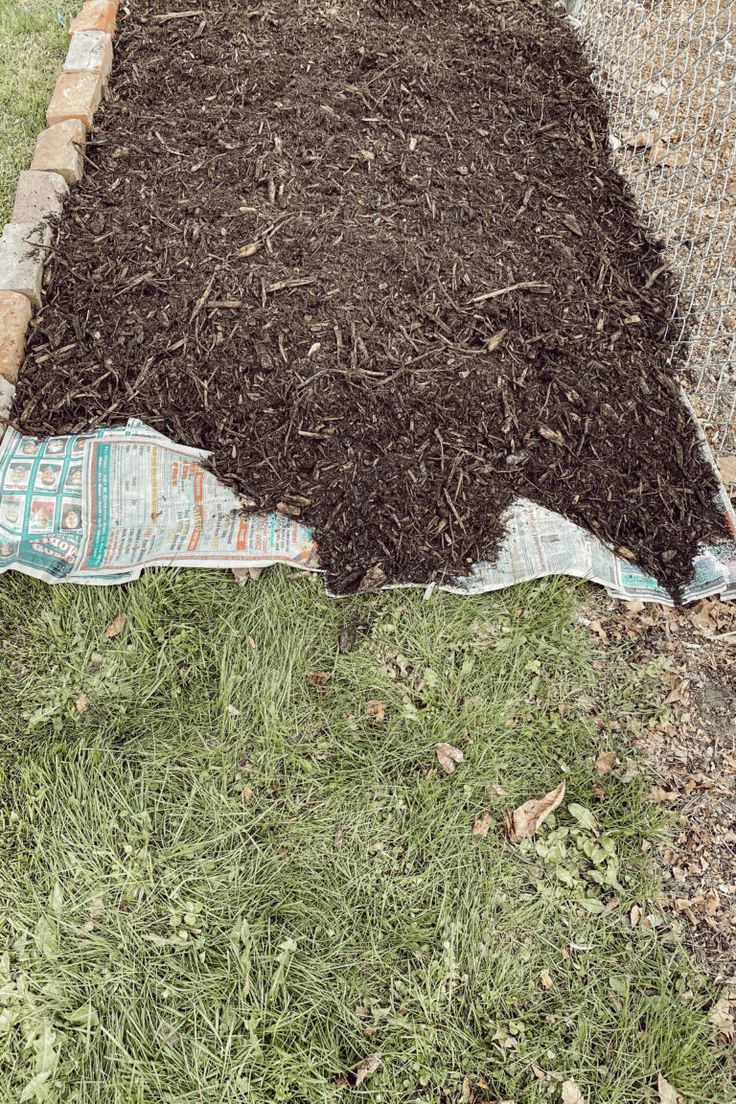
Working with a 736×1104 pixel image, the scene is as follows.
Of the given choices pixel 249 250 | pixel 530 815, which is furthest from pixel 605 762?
pixel 249 250

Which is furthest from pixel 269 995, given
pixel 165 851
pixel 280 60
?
pixel 280 60

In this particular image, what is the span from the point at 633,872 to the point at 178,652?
1.35 metres

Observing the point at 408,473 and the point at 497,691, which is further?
the point at 408,473

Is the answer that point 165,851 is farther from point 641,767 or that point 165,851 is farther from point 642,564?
point 642,564

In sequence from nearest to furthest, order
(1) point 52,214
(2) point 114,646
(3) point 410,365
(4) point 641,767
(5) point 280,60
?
1. (4) point 641,767
2. (2) point 114,646
3. (3) point 410,365
4. (1) point 52,214
5. (5) point 280,60

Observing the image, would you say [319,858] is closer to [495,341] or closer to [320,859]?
[320,859]

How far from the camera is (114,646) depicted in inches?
89.2

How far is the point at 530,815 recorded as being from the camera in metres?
2.01

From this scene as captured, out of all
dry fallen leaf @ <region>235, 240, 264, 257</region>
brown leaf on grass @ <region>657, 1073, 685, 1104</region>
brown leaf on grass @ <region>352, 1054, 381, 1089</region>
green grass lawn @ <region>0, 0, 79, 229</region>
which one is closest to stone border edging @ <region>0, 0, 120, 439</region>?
green grass lawn @ <region>0, 0, 79, 229</region>

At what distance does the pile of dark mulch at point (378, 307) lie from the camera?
244 centimetres

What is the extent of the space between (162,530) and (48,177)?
5.33 ft

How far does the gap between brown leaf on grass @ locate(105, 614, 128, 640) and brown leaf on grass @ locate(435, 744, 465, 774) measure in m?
0.98

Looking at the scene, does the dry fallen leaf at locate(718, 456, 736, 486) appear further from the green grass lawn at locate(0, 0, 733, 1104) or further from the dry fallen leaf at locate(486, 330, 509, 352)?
the dry fallen leaf at locate(486, 330, 509, 352)

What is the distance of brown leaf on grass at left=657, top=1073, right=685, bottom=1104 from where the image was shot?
167cm
